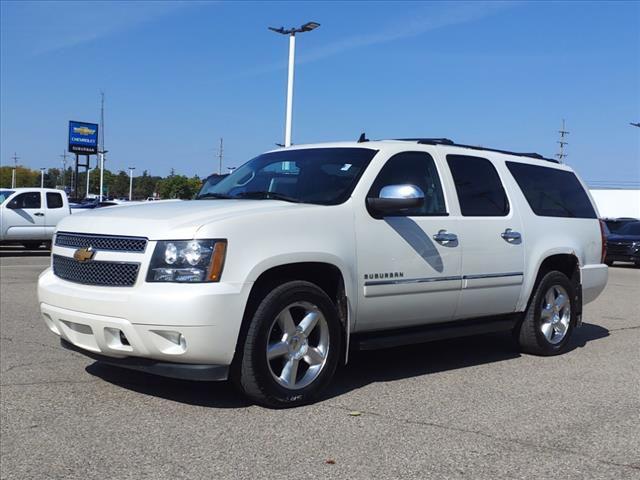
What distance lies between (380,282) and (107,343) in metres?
1.99

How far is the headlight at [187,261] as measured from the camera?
473cm

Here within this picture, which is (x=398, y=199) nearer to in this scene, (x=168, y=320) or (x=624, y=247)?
(x=168, y=320)

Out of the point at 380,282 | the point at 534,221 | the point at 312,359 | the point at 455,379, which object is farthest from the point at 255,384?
the point at 534,221

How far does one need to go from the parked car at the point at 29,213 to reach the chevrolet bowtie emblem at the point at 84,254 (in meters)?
17.5

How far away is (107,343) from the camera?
4.96m

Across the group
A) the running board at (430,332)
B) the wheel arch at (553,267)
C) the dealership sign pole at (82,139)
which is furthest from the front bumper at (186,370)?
the dealership sign pole at (82,139)

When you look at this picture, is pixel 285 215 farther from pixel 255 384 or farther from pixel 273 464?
pixel 273 464

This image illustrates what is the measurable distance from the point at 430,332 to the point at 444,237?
0.78 metres

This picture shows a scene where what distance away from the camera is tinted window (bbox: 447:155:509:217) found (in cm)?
652

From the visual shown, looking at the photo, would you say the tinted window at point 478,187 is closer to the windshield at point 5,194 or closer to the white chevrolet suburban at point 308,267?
the white chevrolet suburban at point 308,267

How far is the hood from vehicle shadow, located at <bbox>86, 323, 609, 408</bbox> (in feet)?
4.09

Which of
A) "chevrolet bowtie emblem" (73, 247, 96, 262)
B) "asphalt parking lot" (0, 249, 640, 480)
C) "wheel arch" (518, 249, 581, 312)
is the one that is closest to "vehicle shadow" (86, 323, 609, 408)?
"asphalt parking lot" (0, 249, 640, 480)

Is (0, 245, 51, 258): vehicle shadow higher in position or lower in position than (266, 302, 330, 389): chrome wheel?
lower

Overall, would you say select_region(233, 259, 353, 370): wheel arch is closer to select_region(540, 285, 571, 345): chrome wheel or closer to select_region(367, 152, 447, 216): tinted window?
select_region(367, 152, 447, 216): tinted window
